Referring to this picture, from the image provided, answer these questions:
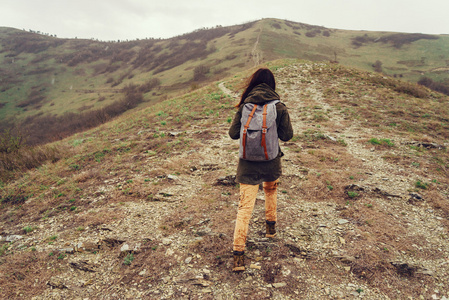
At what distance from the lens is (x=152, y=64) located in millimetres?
80438

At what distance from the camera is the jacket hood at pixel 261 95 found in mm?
3654

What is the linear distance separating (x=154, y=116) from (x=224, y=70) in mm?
35711

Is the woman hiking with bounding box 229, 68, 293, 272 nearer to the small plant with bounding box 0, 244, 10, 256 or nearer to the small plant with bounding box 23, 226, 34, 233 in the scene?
the small plant with bounding box 0, 244, 10, 256

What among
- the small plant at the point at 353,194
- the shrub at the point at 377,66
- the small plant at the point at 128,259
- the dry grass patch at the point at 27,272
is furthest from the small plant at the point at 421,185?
the shrub at the point at 377,66

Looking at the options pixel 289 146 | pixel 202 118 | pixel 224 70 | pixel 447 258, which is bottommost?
pixel 447 258

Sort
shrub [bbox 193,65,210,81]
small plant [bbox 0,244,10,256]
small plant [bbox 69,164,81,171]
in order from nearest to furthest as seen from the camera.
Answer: small plant [bbox 0,244,10,256]
small plant [bbox 69,164,81,171]
shrub [bbox 193,65,210,81]

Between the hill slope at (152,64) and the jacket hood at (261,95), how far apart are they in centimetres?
3023

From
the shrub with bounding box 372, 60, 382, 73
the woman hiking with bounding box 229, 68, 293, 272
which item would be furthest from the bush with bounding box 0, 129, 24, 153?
the shrub with bounding box 372, 60, 382, 73

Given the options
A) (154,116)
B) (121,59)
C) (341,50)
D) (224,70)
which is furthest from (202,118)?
(121,59)

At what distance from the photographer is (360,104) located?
56.5 feet

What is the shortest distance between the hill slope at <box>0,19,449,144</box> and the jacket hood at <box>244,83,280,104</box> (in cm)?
3023

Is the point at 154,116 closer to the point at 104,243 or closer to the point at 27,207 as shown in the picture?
the point at 27,207

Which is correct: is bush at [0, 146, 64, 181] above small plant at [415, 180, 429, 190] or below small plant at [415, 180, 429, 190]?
above

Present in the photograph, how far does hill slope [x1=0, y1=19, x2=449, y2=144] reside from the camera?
49844 millimetres
